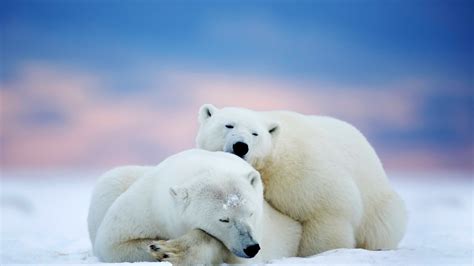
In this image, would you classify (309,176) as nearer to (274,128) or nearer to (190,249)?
(274,128)

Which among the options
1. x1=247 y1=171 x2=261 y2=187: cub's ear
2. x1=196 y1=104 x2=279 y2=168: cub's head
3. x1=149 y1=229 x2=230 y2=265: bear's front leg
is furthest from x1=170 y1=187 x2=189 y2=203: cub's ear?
x1=196 y1=104 x2=279 y2=168: cub's head

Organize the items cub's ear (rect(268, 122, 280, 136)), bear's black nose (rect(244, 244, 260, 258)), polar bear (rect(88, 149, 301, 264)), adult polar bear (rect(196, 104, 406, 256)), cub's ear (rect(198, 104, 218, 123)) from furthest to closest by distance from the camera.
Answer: cub's ear (rect(198, 104, 218, 123)) < cub's ear (rect(268, 122, 280, 136)) < adult polar bear (rect(196, 104, 406, 256)) < polar bear (rect(88, 149, 301, 264)) < bear's black nose (rect(244, 244, 260, 258))

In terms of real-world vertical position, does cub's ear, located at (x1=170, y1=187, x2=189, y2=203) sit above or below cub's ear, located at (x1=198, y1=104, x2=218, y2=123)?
below

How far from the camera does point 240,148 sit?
252 inches

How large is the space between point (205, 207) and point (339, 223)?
219 cm

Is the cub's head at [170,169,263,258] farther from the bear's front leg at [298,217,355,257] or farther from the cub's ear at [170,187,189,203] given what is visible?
the bear's front leg at [298,217,355,257]

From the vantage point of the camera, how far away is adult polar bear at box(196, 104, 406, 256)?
6.66 metres

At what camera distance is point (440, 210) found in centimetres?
1645

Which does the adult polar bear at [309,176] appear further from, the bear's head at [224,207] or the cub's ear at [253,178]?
the bear's head at [224,207]

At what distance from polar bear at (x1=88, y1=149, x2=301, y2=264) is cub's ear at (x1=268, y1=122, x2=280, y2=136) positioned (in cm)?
77

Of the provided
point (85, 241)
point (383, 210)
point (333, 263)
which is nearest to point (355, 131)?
point (383, 210)

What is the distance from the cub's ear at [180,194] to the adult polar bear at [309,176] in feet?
4.65

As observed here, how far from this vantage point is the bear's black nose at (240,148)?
638 cm

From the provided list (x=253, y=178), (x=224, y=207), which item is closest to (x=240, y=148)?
(x=253, y=178)
